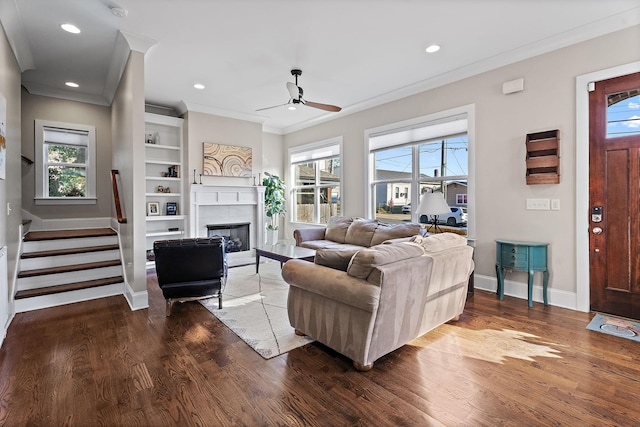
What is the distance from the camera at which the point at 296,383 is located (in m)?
2.06

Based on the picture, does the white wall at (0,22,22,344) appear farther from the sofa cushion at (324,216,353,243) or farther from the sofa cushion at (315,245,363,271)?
the sofa cushion at (324,216,353,243)

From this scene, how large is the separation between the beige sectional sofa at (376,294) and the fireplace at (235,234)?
393 centimetres

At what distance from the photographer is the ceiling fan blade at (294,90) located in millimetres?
3930

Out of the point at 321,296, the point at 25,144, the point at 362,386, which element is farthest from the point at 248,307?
the point at 25,144

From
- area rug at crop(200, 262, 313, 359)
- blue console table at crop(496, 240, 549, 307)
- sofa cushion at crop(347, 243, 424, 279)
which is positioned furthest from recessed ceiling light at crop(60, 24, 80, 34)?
blue console table at crop(496, 240, 549, 307)

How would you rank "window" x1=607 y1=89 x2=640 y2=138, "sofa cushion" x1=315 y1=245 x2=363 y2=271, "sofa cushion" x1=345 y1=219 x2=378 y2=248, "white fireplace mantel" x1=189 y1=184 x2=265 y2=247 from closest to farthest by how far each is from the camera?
"sofa cushion" x1=315 y1=245 x2=363 y2=271 → "window" x1=607 y1=89 x2=640 y2=138 → "sofa cushion" x1=345 y1=219 x2=378 y2=248 → "white fireplace mantel" x1=189 y1=184 x2=265 y2=247

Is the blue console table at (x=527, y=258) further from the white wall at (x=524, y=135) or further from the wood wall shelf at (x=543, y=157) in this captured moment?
the wood wall shelf at (x=543, y=157)

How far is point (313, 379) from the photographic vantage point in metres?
2.10

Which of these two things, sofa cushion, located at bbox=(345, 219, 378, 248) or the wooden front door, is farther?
sofa cushion, located at bbox=(345, 219, 378, 248)

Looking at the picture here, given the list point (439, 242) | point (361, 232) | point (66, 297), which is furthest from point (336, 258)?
point (66, 297)

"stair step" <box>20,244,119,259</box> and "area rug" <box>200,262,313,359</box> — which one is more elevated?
"stair step" <box>20,244,119,259</box>

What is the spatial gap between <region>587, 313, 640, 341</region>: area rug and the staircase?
17.6 ft

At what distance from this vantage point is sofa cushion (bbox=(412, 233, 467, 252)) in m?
2.62

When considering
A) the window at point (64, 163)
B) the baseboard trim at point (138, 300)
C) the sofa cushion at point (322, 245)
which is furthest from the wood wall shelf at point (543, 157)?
the window at point (64, 163)
